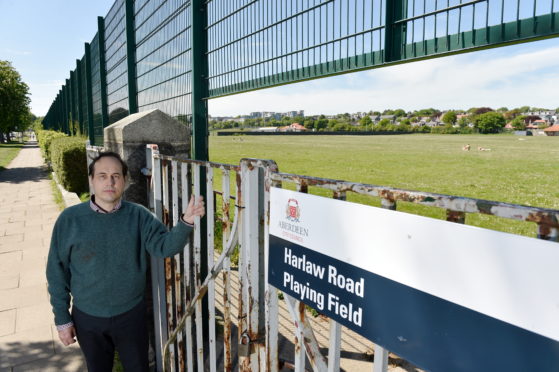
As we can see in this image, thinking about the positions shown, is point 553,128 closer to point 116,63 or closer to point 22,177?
point 22,177

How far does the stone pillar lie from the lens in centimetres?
297

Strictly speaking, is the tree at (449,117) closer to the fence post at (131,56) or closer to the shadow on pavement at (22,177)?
the shadow on pavement at (22,177)

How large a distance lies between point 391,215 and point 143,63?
4.94 m

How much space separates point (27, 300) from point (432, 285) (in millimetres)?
4702

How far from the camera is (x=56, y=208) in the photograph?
9.06 metres

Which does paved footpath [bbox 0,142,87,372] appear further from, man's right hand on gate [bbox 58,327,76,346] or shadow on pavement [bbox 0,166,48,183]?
shadow on pavement [bbox 0,166,48,183]

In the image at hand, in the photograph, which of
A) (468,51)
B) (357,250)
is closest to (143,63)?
(468,51)

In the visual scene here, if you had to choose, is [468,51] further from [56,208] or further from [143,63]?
[56,208]

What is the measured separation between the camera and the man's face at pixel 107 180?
2205mm

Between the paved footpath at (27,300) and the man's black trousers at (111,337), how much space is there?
984mm

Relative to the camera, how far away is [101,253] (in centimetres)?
220

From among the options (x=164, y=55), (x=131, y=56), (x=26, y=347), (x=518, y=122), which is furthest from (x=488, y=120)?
(x=26, y=347)

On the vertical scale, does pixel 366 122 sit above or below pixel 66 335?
above

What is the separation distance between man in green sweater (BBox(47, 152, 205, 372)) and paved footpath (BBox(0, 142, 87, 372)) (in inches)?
44.4
